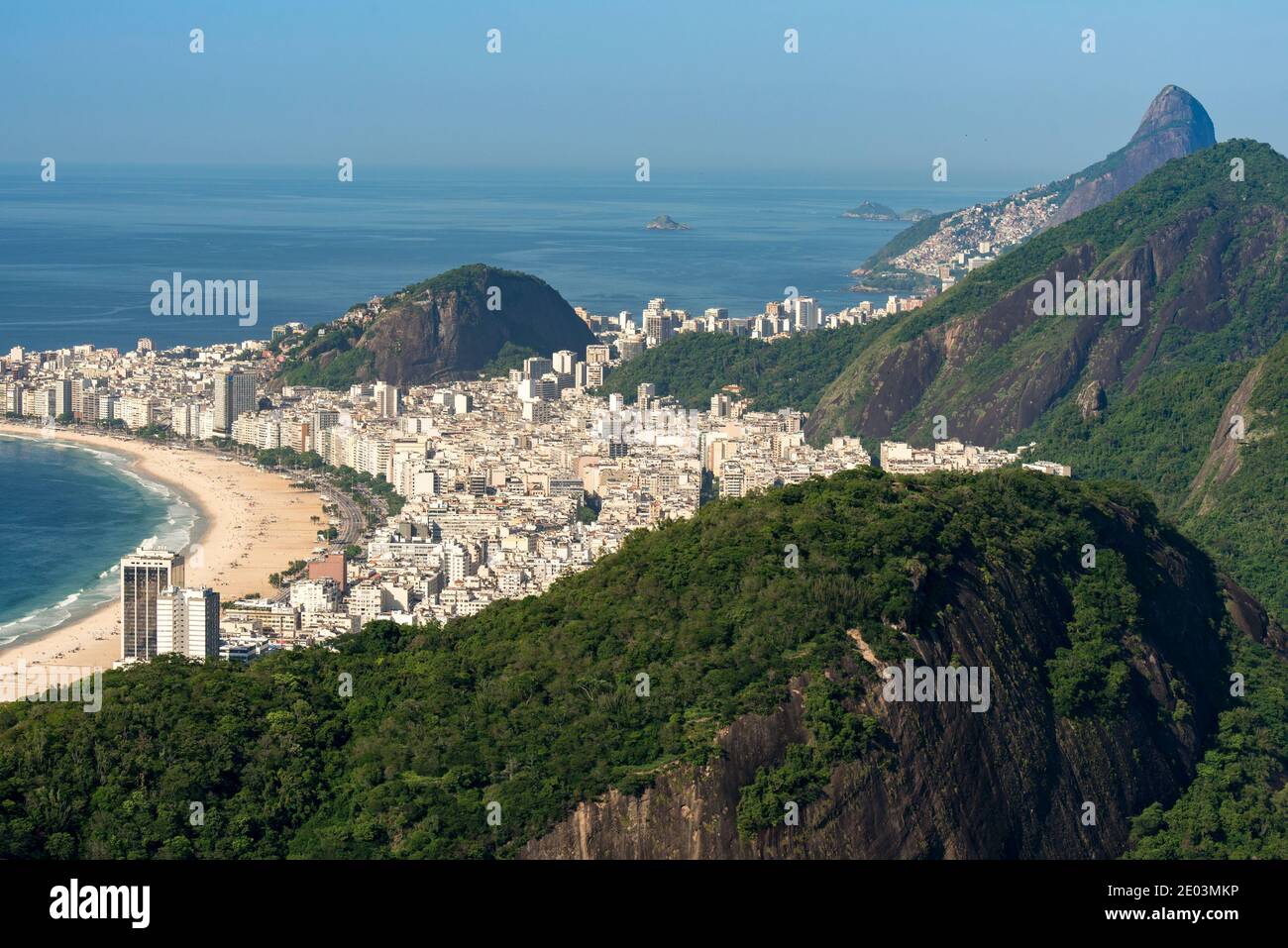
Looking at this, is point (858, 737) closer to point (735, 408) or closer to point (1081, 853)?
point (1081, 853)

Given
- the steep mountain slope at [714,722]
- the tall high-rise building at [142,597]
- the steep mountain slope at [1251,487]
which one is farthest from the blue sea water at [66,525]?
the steep mountain slope at [1251,487]

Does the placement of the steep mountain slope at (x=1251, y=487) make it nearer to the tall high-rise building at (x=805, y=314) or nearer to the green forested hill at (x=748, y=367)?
the green forested hill at (x=748, y=367)

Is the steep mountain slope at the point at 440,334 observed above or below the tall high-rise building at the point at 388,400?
above

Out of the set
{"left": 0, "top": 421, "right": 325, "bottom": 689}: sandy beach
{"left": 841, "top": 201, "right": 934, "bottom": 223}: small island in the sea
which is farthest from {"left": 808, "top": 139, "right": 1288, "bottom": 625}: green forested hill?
{"left": 841, "top": 201, "right": 934, "bottom": 223}: small island in the sea

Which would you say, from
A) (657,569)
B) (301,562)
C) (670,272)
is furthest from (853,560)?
(670,272)

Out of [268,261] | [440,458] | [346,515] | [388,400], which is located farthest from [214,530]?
[268,261]

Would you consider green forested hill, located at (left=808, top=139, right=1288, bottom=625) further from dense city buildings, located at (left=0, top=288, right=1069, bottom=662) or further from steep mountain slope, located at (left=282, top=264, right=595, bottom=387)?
steep mountain slope, located at (left=282, top=264, right=595, bottom=387)
